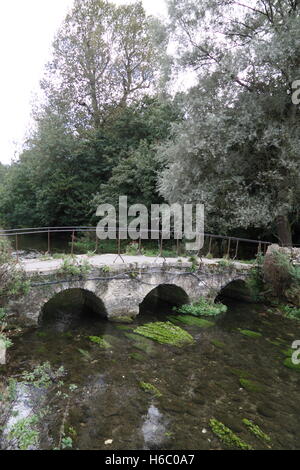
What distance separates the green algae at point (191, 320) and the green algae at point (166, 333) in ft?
1.84

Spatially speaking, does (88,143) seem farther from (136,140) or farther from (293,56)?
(293,56)

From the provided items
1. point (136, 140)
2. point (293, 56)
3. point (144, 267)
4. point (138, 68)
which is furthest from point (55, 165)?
point (293, 56)

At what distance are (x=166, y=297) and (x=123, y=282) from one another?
329 cm

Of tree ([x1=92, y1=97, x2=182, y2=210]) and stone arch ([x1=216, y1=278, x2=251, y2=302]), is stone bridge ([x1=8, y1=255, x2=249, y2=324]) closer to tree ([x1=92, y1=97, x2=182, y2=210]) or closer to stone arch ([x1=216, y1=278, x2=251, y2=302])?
stone arch ([x1=216, y1=278, x2=251, y2=302])

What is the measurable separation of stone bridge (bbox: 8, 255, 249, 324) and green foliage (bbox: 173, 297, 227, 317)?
0.22m

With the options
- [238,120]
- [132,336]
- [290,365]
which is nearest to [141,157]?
[238,120]

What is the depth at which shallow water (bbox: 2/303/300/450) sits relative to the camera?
5.31 meters

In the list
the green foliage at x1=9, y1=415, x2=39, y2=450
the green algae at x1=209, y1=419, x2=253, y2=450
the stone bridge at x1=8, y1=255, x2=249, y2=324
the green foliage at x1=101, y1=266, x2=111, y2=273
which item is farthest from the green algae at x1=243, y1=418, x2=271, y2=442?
the green foliage at x1=101, y1=266, x2=111, y2=273

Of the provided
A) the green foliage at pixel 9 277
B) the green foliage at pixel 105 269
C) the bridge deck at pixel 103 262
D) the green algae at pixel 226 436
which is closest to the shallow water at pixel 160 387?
the green algae at pixel 226 436

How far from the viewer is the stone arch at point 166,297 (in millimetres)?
11789

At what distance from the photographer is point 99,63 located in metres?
22.0

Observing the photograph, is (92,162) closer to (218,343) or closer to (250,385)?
(218,343)
